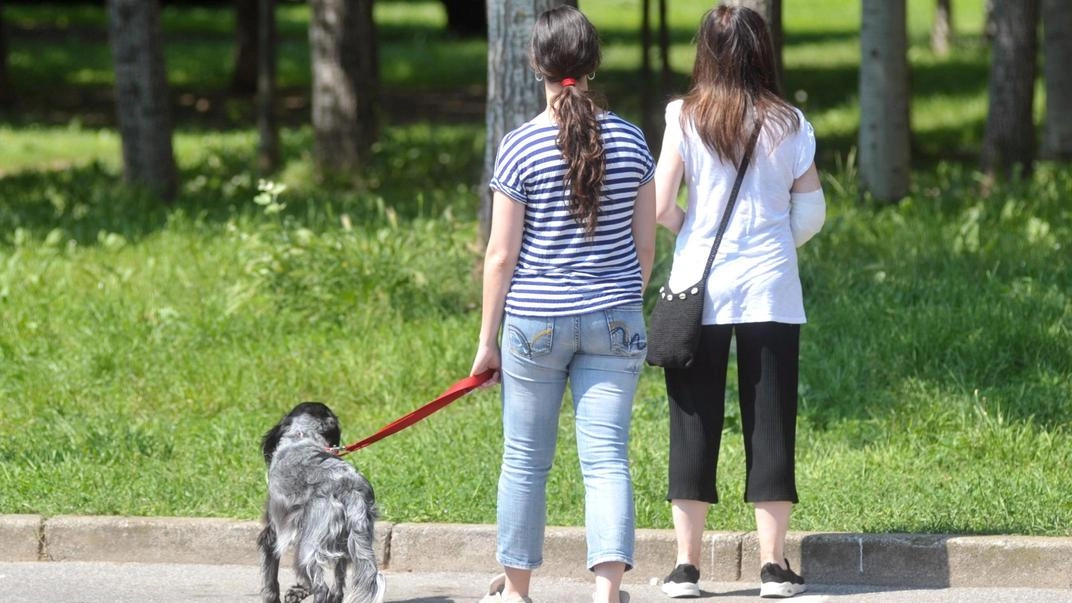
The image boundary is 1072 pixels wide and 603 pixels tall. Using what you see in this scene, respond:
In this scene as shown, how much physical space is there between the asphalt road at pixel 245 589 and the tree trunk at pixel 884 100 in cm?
644

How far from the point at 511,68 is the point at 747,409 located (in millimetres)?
3614

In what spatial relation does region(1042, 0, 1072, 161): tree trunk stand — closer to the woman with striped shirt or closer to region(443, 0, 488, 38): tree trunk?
the woman with striped shirt

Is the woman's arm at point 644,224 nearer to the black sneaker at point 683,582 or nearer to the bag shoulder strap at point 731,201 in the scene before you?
the bag shoulder strap at point 731,201

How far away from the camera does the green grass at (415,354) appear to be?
6254 millimetres

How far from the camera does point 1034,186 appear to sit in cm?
1157

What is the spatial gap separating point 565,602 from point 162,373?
3424mm

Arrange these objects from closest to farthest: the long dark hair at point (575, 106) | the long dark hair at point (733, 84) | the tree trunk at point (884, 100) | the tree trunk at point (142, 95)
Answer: the long dark hair at point (575, 106), the long dark hair at point (733, 84), the tree trunk at point (884, 100), the tree trunk at point (142, 95)

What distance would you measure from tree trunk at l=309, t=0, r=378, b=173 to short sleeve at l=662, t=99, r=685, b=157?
9.54m

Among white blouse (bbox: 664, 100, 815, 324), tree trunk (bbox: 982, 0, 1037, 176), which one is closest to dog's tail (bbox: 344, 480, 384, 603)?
white blouse (bbox: 664, 100, 815, 324)

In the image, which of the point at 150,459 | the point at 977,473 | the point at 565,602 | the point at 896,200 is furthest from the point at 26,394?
the point at 896,200

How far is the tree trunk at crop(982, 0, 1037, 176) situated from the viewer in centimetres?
1308

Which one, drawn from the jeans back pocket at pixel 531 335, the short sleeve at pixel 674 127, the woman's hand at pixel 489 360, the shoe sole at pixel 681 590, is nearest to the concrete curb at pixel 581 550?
the shoe sole at pixel 681 590

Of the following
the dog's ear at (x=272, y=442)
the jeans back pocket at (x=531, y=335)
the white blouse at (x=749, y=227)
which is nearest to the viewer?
the jeans back pocket at (x=531, y=335)

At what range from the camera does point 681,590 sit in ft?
17.5
